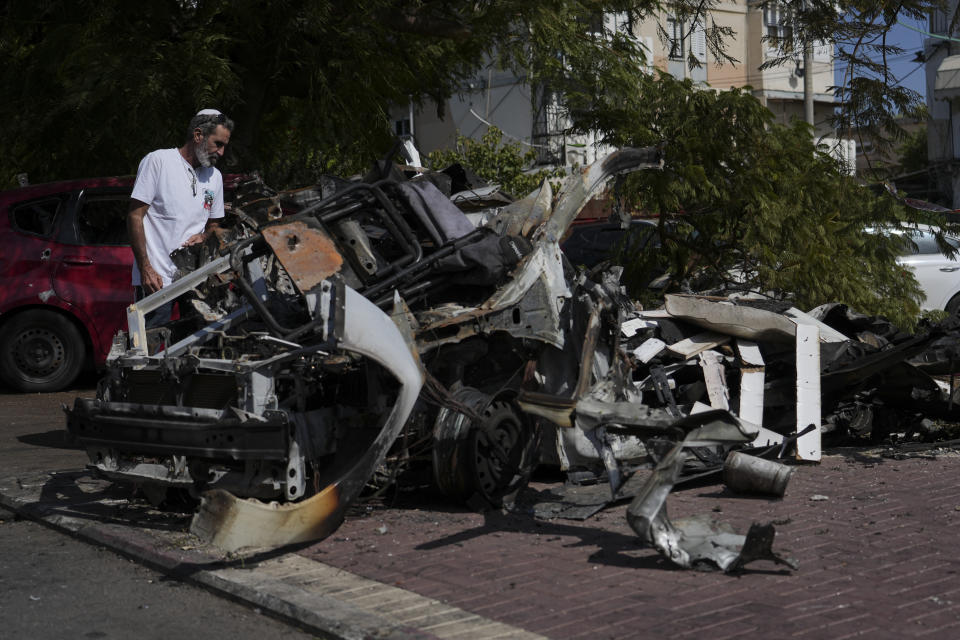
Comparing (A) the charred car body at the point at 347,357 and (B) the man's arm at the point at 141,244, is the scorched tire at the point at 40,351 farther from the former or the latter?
(A) the charred car body at the point at 347,357

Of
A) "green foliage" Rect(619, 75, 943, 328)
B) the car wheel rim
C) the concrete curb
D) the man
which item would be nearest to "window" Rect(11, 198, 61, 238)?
the car wheel rim

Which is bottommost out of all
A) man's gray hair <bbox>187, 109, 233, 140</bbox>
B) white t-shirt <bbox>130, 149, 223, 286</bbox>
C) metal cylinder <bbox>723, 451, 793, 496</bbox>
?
metal cylinder <bbox>723, 451, 793, 496</bbox>

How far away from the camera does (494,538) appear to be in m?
5.59

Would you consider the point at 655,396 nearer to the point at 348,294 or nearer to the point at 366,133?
the point at 348,294

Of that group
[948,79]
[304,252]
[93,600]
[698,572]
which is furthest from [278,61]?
[948,79]

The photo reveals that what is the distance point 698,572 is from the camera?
15.9ft

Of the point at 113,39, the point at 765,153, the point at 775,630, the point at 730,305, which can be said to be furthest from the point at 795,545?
the point at 113,39

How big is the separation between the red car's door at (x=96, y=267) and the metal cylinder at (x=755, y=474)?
6946mm

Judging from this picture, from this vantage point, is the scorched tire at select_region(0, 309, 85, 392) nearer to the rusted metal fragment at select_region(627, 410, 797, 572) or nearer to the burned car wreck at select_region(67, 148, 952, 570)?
the burned car wreck at select_region(67, 148, 952, 570)

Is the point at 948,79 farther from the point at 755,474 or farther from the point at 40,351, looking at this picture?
the point at 755,474

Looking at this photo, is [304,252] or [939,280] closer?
[304,252]

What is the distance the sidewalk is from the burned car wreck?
233mm

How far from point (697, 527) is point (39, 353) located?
823 cm

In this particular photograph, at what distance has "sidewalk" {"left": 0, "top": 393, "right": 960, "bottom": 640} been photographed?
421 centimetres
